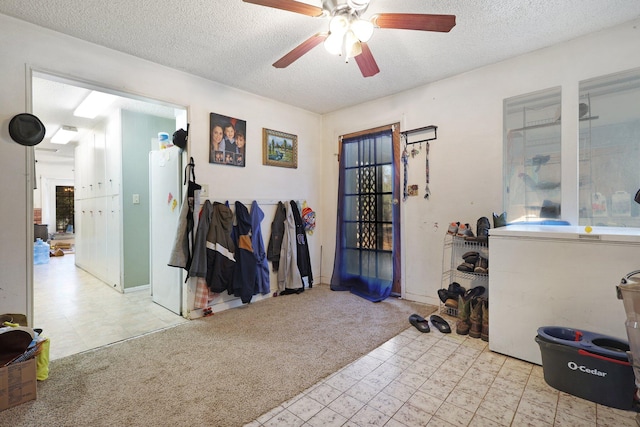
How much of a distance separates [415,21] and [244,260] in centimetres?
255

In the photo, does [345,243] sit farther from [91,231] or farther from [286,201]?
[91,231]

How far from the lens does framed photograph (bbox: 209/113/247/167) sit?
3035 mm

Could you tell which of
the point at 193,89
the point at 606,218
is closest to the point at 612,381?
the point at 606,218

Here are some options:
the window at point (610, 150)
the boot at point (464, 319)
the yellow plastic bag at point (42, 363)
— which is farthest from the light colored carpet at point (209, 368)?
the window at point (610, 150)

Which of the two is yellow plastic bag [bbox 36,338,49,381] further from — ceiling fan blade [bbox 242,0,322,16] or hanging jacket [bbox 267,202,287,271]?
ceiling fan blade [bbox 242,0,322,16]

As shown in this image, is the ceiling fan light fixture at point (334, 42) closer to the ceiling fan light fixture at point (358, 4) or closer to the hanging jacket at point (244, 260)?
the ceiling fan light fixture at point (358, 4)

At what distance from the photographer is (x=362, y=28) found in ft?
5.51

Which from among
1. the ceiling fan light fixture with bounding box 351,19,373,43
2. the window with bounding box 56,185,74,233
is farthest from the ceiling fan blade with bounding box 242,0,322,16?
the window with bounding box 56,185,74,233

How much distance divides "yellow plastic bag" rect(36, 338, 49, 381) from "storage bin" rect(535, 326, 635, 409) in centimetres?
300

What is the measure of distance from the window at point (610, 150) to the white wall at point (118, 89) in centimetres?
288

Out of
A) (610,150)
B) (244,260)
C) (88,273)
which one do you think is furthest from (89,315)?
(610,150)

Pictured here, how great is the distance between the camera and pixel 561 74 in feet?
7.97

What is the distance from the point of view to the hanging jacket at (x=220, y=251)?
2895mm

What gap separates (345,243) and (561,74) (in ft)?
8.95
